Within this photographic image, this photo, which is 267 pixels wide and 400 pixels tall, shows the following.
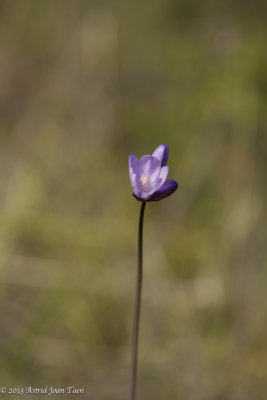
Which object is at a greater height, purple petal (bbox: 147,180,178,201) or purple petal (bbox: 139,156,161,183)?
purple petal (bbox: 139,156,161,183)

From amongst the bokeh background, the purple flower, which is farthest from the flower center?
the bokeh background

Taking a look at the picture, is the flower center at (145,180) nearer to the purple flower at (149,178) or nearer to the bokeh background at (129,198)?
the purple flower at (149,178)

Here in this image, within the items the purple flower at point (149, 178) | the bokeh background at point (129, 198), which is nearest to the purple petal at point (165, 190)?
the purple flower at point (149, 178)

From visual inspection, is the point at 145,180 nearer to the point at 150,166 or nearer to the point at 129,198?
the point at 150,166

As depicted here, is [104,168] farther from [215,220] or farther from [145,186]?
[145,186]

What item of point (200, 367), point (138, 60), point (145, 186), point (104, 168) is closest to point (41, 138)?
point (104, 168)

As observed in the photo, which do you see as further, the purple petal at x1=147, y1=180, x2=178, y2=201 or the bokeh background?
the bokeh background

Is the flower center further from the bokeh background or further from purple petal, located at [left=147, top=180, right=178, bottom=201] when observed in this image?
the bokeh background
